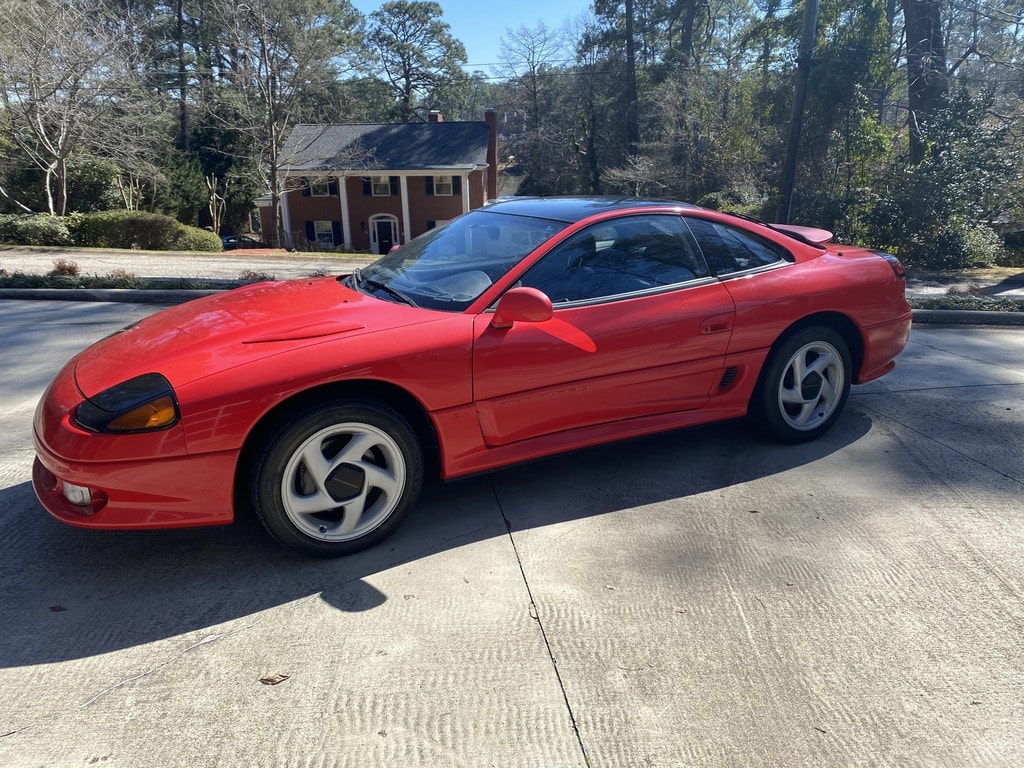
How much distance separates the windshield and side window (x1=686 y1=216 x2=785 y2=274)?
2.85 ft

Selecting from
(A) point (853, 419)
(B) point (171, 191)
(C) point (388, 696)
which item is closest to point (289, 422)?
(C) point (388, 696)

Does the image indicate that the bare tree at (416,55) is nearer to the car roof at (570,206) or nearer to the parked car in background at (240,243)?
the parked car in background at (240,243)

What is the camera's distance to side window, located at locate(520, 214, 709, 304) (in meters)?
3.70

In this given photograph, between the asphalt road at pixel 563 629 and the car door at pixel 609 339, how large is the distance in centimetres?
49

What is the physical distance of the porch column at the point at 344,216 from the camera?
37.8 meters

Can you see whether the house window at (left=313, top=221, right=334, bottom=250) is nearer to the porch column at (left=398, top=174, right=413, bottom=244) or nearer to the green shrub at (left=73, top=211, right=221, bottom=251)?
the porch column at (left=398, top=174, right=413, bottom=244)

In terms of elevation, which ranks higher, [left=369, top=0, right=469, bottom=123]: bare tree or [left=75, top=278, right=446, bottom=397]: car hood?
[left=369, top=0, right=469, bottom=123]: bare tree

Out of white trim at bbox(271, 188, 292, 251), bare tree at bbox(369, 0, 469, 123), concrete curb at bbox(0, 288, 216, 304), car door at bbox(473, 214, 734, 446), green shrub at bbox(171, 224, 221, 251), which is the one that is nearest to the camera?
car door at bbox(473, 214, 734, 446)

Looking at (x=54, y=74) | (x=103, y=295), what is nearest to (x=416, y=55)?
(x=54, y=74)

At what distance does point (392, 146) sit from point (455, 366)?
37.6 m

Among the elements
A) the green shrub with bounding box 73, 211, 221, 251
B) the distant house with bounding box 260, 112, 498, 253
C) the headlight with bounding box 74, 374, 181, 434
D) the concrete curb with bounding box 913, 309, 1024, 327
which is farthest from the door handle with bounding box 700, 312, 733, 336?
the distant house with bounding box 260, 112, 498, 253

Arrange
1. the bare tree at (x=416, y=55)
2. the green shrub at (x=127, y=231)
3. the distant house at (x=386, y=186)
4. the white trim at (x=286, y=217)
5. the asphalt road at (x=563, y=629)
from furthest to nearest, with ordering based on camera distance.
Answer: the bare tree at (x=416, y=55) < the white trim at (x=286, y=217) < the distant house at (x=386, y=186) < the green shrub at (x=127, y=231) < the asphalt road at (x=563, y=629)

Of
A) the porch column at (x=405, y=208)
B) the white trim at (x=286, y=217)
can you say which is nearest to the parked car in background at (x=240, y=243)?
the white trim at (x=286, y=217)

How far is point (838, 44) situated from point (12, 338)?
19465 millimetres
